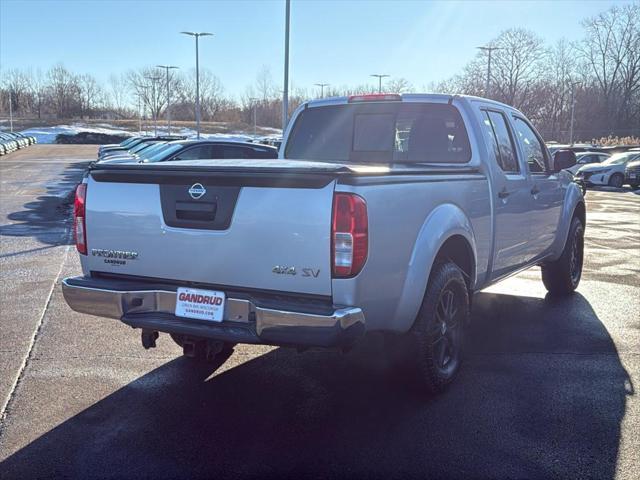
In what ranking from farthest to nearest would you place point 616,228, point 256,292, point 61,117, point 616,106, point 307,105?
point 61,117, point 616,106, point 616,228, point 307,105, point 256,292

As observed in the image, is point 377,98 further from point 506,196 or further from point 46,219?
point 46,219

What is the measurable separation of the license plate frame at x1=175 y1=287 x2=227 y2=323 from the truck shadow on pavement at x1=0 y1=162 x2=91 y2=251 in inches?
267

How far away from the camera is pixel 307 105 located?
6270 mm

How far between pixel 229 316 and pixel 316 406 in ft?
3.42

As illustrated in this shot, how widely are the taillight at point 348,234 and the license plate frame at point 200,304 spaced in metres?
0.71

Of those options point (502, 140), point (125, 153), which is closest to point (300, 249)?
point (502, 140)

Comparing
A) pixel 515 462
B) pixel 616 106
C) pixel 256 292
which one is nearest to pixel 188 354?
pixel 256 292

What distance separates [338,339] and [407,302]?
28.8 inches

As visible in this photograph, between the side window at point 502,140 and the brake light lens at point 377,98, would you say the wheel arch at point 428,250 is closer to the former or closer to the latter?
the side window at point 502,140

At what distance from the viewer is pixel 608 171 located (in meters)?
27.5

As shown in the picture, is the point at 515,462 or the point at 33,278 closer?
the point at 515,462

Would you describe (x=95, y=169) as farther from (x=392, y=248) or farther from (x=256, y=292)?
(x=392, y=248)

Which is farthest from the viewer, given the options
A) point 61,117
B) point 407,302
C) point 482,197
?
point 61,117

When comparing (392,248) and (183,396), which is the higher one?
(392,248)
